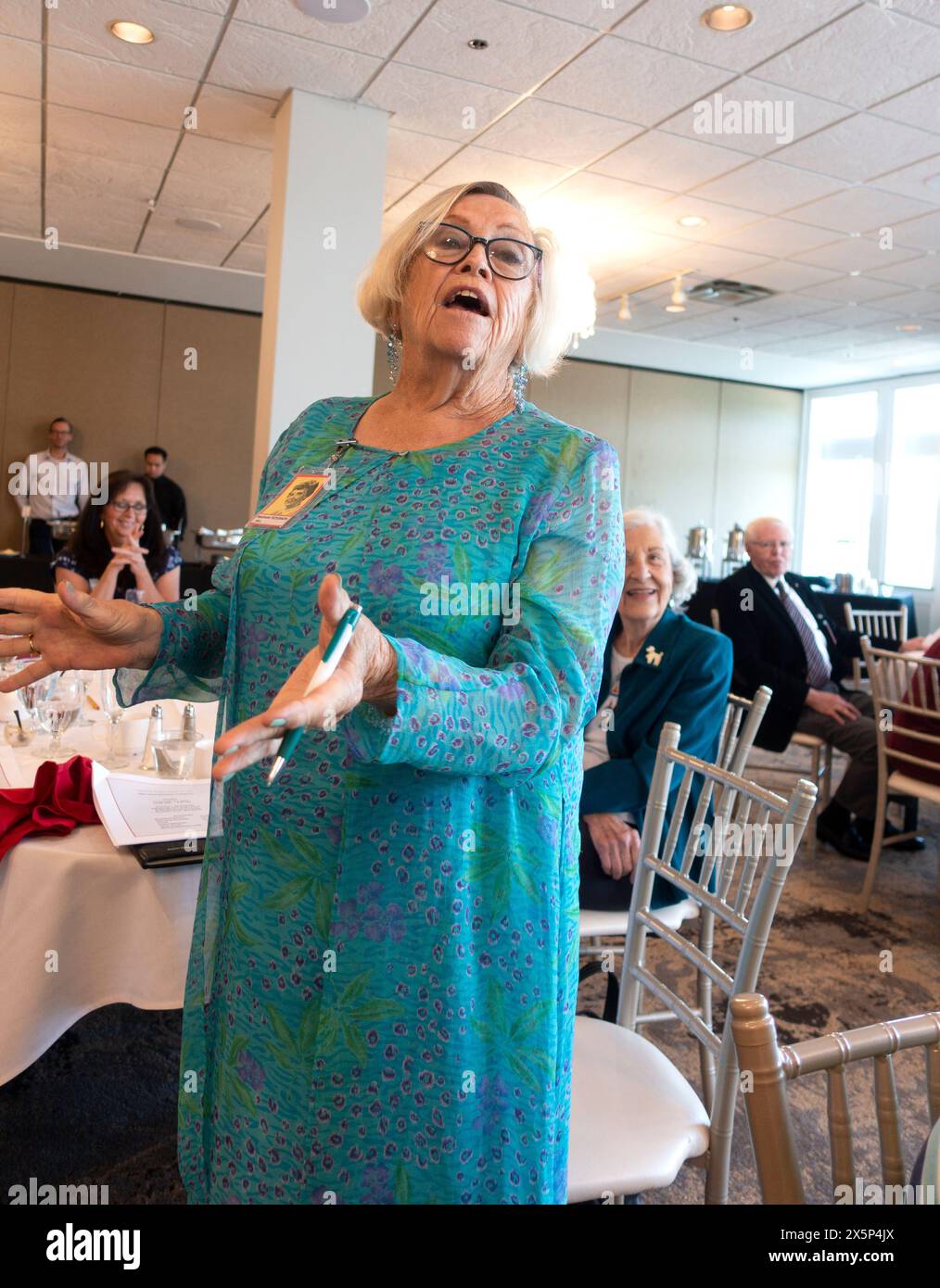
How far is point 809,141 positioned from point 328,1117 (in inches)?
200

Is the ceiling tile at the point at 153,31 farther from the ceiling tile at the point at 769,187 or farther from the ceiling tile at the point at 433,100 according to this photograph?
the ceiling tile at the point at 769,187

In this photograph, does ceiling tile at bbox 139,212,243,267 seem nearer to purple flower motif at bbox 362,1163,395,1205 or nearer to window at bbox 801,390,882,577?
purple flower motif at bbox 362,1163,395,1205

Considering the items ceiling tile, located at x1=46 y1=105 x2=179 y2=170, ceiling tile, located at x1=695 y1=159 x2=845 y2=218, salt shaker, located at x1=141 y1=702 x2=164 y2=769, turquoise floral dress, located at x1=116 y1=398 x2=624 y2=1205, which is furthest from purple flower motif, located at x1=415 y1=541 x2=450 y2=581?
ceiling tile, located at x1=46 y1=105 x2=179 y2=170

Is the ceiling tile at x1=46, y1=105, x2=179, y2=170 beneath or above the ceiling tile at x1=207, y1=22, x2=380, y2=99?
above

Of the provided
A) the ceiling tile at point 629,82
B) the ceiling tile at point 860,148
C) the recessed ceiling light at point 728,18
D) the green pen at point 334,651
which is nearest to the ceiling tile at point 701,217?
the ceiling tile at point 860,148

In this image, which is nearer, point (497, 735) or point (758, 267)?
point (497, 735)

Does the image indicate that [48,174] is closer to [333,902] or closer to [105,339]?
[105,339]

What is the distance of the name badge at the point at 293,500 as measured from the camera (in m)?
1.06

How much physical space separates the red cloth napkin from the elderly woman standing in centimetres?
62

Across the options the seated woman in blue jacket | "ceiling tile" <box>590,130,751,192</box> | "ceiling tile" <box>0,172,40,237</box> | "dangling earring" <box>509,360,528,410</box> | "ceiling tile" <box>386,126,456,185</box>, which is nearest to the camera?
"dangling earring" <box>509,360,528,410</box>

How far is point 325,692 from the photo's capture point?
0.63m

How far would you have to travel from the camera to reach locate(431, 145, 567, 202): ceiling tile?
16.9 ft

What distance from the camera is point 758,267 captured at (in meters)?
6.93
